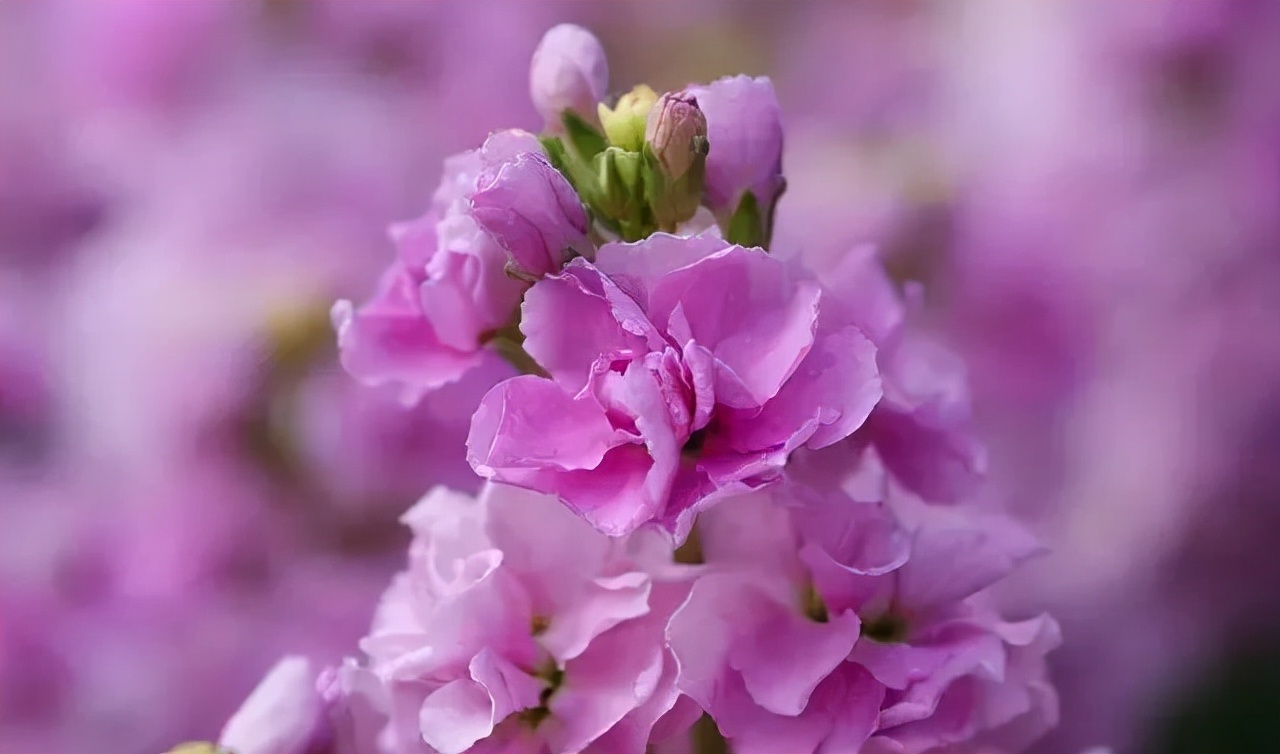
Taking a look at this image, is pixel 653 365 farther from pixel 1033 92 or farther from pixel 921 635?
pixel 1033 92

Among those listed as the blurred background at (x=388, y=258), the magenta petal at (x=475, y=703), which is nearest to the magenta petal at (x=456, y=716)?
the magenta petal at (x=475, y=703)

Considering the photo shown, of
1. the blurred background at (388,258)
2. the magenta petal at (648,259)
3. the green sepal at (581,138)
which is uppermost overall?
the green sepal at (581,138)

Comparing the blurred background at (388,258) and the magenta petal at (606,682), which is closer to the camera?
the magenta petal at (606,682)

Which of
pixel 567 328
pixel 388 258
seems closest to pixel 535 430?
pixel 567 328

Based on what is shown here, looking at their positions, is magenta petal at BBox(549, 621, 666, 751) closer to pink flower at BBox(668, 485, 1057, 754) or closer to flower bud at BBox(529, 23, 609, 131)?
pink flower at BBox(668, 485, 1057, 754)

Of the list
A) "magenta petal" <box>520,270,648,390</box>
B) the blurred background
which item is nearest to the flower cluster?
"magenta petal" <box>520,270,648,390</box>

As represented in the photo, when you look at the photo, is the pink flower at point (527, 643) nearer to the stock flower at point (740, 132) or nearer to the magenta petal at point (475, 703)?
the magenta petal at point (475, 703)
